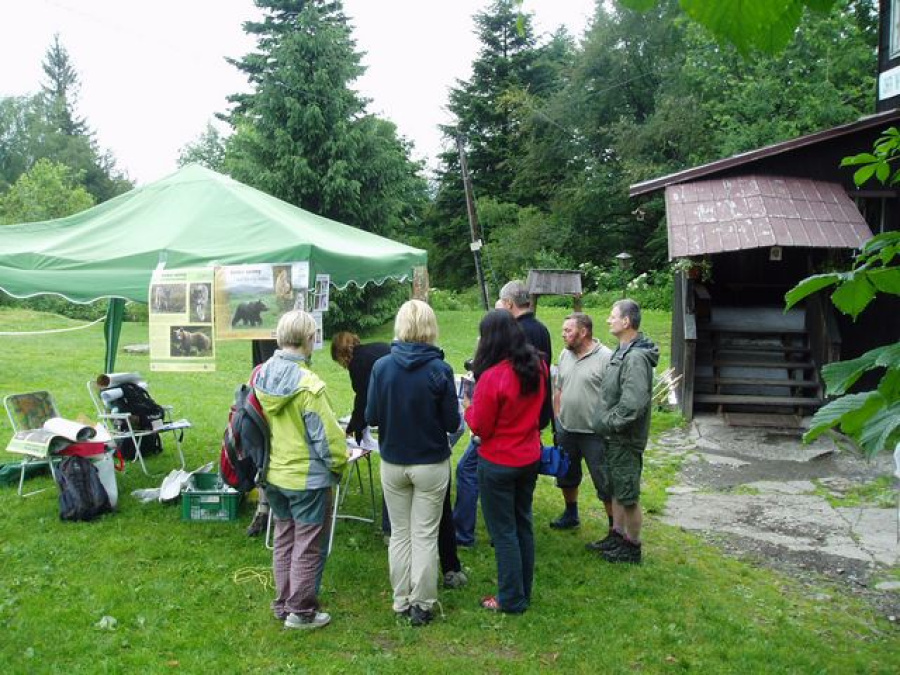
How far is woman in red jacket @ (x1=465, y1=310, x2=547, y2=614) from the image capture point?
4332mm

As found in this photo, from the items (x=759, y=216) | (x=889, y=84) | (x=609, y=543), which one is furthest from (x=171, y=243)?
(x=889, y=84)

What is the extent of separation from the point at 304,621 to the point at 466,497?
1600 mm

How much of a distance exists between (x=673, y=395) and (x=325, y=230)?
19.6ft

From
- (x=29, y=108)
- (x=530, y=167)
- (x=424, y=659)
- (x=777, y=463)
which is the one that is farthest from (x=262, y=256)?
(x=29, y=108)

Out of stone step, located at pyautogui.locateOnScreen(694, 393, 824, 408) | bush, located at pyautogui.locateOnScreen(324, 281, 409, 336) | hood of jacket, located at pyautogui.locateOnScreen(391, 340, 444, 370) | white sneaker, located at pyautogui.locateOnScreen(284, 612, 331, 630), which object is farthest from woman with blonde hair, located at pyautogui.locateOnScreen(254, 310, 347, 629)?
bush, located at pyautogui.locateOnScreen(324, 281, 409, 336)

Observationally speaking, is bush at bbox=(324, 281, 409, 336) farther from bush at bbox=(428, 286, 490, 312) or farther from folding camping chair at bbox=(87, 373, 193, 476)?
folding camping chair at bbox=(87, 373, 193, 476)

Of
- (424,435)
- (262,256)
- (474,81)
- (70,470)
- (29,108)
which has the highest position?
(29,108)

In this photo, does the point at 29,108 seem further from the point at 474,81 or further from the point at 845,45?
the point at 845,45

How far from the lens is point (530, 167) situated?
1307 inches

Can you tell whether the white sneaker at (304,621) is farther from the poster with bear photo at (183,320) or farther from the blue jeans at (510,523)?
the poster with bear photo at (183,320)

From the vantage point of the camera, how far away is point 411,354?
4.31 m

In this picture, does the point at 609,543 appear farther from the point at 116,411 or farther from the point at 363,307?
the point at 363,307

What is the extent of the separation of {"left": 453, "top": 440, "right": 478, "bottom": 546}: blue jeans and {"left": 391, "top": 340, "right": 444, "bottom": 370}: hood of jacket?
129 cm

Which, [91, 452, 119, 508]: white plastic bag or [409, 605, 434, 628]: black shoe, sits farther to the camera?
[91, 452, 119, 508]: white plastic bag
